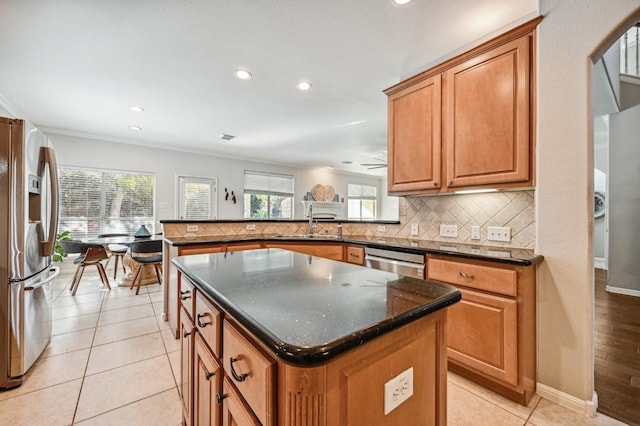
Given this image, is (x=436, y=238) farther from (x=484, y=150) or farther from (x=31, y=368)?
(x=31, y=368)

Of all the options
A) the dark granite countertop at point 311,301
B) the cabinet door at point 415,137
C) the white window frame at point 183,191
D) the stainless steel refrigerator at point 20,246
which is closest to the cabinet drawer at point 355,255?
the cabinet door at point 415,137

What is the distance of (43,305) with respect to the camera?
2.18 metres

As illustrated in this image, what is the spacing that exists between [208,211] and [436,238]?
5.20 m

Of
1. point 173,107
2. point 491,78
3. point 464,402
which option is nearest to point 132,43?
point 173,107

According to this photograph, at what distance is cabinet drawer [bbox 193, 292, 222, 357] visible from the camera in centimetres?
91

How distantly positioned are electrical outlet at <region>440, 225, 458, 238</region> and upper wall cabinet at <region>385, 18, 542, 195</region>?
397 mm

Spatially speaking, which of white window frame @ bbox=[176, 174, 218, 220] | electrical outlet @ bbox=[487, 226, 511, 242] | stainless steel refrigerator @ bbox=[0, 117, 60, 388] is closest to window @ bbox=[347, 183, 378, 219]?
white window frame @ bbox=[176, 174, 218, 220]

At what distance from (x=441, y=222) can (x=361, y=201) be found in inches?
276

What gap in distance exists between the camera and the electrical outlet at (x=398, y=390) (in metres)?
0.70

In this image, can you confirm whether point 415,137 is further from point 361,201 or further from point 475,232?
point 361,201

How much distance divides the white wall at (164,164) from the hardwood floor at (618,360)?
20.6ft

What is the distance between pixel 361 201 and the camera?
31.6 ft

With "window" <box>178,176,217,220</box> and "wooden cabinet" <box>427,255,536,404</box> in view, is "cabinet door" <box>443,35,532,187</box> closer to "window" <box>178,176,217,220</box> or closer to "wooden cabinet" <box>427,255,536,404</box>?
"wooden cabinet" <box>427,255,536,404</box>

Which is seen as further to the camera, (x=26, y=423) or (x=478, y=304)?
(x=478, y=304)
